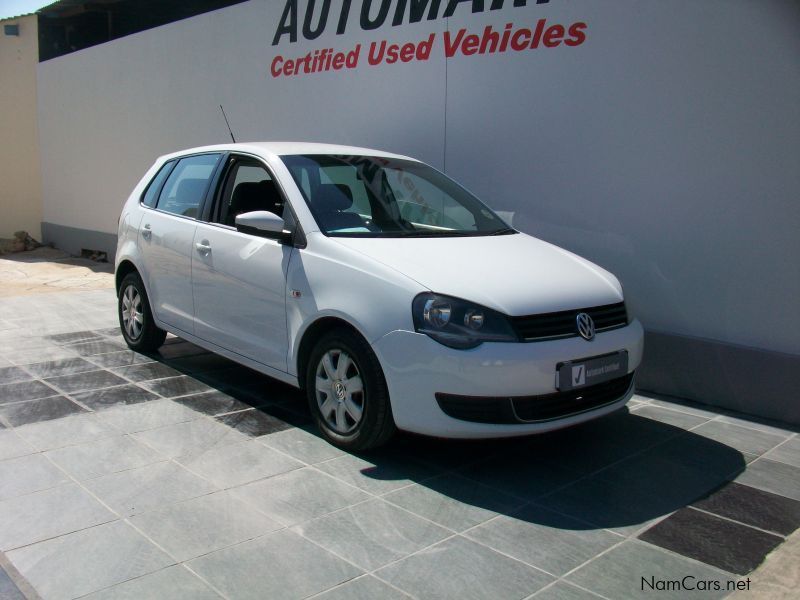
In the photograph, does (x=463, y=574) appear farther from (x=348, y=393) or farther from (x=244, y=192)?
(x=244, y=192)

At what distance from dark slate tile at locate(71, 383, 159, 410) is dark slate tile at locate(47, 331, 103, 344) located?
1.80 m

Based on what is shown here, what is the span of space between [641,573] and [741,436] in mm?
2132

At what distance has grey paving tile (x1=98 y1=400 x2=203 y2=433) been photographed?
15.9ft

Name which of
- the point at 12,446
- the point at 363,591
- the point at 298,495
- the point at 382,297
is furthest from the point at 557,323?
the point at 12,446

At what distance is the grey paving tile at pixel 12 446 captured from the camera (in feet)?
14.2

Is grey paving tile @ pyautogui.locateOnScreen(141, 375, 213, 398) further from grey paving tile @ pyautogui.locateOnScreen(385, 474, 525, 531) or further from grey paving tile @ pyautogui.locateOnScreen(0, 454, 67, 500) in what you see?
grey paving tile @ pyautogui.locateOnScreen(385, 474, 525, 531)

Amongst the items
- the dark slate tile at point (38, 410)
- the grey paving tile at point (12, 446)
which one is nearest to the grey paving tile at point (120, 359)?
the dark slate tile at point (38, 410)

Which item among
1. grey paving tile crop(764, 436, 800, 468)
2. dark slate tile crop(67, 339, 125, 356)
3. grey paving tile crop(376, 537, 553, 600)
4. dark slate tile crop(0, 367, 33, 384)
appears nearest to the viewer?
grey paving tile crop(376, 537, 553, 600)

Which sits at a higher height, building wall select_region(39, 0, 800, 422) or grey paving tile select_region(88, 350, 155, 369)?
building wall select_region(39, 0, 800, 422)

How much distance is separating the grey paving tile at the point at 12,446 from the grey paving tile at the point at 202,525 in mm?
1175

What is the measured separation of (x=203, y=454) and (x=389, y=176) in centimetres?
225

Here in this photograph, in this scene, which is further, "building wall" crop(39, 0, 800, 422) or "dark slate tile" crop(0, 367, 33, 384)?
"dark slate tile" crop(0, 367, 33, 384)

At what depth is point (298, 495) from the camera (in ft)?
12.8

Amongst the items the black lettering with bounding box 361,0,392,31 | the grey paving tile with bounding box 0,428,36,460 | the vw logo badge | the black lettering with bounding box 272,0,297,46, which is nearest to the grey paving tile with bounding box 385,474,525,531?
the vw logo badge
